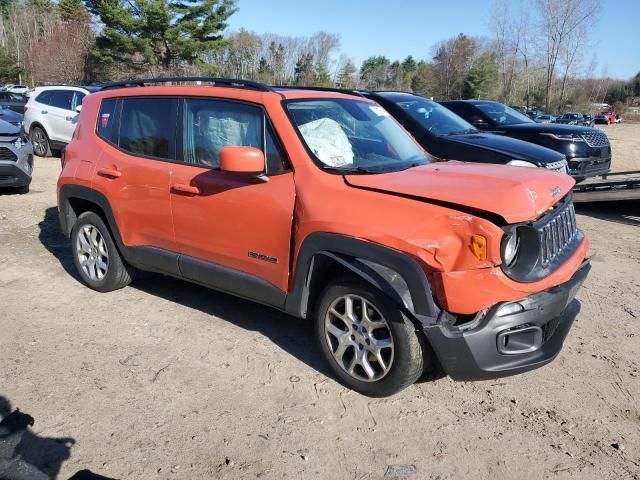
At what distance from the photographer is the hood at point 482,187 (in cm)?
309

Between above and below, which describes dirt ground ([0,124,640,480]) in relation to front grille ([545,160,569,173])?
below

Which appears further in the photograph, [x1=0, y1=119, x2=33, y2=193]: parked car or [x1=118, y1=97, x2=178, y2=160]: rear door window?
[x1=0, y1=119, x2=33, y2=193]: parked car

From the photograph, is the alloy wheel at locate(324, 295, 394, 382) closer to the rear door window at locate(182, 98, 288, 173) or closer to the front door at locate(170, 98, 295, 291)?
the front door at locate(170, 98, 295, 291)

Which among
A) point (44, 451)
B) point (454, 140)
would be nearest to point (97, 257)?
point (44, 451)

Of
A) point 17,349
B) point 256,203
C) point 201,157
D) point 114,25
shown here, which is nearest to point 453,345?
point 256,203

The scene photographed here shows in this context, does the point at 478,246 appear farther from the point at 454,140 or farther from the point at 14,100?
the point at 14,100

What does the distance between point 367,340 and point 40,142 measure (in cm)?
1345

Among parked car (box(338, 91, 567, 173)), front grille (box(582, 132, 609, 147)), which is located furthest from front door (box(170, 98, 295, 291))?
front grille (box(582, 132, 609, 147))

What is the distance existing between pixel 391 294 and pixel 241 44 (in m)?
57.6

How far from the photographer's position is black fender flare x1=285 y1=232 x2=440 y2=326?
307 cm

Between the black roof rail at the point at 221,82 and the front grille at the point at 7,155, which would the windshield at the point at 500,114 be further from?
the front grille at the point at 7,155

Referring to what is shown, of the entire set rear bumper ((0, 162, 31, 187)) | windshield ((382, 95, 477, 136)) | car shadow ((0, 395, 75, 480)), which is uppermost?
windshield ((382, 95, 477, 136))

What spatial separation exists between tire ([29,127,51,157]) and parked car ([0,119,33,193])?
16.5 feet

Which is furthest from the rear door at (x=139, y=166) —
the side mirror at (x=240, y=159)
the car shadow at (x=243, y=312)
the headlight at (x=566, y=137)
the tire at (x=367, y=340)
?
the headlight at (x=566, y=137)
